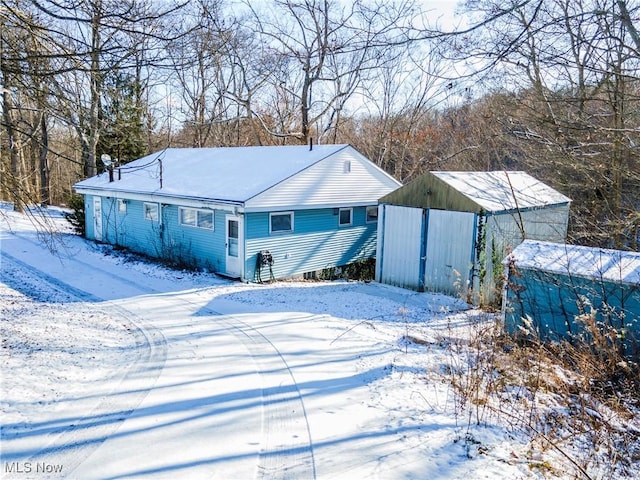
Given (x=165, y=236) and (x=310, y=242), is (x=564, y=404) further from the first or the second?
(x=165, y=236)

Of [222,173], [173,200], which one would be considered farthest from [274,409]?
[222,173]

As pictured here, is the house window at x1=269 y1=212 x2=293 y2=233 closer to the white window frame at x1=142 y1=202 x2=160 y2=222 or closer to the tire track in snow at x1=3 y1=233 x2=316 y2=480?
the white window frame at x1=142 y1=202 x2=160 y2=222

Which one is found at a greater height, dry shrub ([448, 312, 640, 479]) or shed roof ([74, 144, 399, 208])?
shed roof ([74, 144, 399, 208])

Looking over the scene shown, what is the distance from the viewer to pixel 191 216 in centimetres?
1494

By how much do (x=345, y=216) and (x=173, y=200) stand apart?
5.77 metres

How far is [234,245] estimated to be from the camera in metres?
13.7

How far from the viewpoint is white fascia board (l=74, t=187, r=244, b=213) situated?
43.5ft

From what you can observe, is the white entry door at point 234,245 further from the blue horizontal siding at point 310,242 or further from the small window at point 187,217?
the small window at point 187,217

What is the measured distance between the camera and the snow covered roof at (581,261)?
7.92 meters

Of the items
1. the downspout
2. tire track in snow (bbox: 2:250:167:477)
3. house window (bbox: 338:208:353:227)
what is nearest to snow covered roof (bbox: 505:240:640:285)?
the downspout

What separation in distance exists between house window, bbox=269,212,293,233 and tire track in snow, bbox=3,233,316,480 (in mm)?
5091

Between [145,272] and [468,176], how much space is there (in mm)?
9864

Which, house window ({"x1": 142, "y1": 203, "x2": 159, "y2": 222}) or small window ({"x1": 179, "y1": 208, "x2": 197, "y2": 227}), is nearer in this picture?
small window ({"x1": 179, "y1": 208, "x2": 197, "y2": 227})

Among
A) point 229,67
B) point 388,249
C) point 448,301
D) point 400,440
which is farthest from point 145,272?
point 229,67
